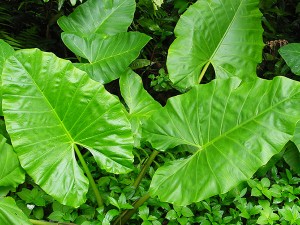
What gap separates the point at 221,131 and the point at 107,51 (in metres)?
0.80

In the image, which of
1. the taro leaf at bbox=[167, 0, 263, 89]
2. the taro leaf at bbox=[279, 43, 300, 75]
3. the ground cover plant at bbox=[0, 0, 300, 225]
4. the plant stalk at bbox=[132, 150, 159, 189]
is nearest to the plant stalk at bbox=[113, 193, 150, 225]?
the ground cover plant at bbox=[0, 0, 300, 225]

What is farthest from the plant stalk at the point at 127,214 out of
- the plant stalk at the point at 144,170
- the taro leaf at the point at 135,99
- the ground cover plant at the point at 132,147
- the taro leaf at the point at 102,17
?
the taro leaf at the point at 102,17

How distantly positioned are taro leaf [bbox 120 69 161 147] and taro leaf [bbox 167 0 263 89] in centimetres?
27

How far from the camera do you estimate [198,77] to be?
211cm

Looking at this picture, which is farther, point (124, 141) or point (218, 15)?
point (218, 15)

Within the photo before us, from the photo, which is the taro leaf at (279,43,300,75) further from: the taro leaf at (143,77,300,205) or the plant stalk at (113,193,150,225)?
the plant stalk at (113,193,150,225)

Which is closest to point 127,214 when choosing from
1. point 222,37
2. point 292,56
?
point 222,37

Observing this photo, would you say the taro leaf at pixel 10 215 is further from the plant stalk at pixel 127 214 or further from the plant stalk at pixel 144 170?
the plant stalk at pixel 144 170

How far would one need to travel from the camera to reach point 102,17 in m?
2.28

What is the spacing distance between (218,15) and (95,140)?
1042mm

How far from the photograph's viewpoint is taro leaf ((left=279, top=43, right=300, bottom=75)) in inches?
87.5

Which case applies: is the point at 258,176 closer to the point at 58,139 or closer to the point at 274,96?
the point at 274,96

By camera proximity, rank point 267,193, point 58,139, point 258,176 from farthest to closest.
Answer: point 258,176 → point 267,193 → point 58,139

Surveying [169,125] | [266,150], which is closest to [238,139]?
[266,150]
